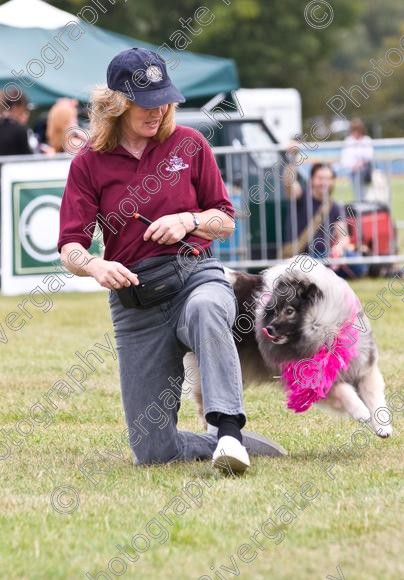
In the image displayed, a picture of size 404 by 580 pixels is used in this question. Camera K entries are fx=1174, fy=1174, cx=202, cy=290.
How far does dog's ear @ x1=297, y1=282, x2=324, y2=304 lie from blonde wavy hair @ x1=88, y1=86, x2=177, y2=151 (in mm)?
948

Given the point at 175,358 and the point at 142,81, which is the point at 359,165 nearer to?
the point at 175,358

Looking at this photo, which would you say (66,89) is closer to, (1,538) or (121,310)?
(121,310)

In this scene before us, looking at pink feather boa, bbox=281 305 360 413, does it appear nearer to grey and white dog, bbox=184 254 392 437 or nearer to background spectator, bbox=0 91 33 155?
grey and white dog, bbox=184 254 392 437

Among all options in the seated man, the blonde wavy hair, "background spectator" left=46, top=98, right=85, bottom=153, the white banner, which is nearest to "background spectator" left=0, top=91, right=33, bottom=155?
"background spectator" left=46, top=98, right=85, bottom=153

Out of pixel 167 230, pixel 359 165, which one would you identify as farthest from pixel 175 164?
pixel 359 165

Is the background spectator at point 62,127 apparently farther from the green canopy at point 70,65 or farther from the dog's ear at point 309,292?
the dog's ear at point 309,292

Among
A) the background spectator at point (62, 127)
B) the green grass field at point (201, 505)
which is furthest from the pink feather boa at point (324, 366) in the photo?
the background spectator at point (62, 127)

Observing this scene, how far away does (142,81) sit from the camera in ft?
16.1

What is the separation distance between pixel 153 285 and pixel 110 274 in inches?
9.9

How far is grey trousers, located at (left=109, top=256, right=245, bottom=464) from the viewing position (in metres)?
4.92

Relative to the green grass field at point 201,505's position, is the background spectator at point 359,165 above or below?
above

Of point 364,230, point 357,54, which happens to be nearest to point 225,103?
point 364,230

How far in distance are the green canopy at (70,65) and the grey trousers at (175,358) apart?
1016 centimetres

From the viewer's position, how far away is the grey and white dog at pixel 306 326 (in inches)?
213
